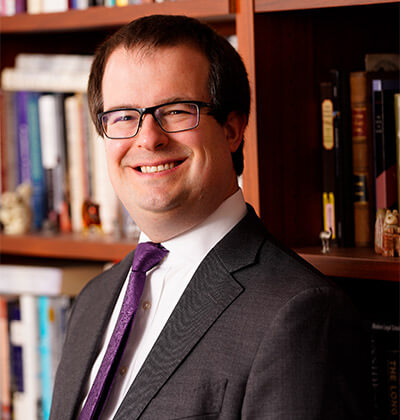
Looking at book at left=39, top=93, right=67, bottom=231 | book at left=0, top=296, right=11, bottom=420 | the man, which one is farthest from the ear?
book at left=0, top=296, right=11, bottom=420

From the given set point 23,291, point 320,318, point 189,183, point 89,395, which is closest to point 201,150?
point 189,183

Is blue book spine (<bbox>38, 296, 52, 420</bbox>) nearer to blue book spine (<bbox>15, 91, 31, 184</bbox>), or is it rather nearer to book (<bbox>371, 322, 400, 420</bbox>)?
blue book spine (<bbox>15, 91, 31, 184</bbox>)

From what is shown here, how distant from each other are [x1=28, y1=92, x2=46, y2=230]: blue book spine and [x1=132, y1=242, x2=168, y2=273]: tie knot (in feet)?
2.16

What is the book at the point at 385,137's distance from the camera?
1.26 meters

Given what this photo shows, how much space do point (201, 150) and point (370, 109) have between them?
0.37m

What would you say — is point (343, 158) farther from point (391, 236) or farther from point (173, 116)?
point (173, 116)

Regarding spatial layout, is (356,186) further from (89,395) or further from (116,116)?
(89,395)

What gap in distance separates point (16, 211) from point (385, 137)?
3.04 feet

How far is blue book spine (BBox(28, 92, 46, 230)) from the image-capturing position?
1.73m

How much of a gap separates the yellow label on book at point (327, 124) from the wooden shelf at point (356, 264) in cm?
20

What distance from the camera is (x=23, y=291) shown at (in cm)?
175

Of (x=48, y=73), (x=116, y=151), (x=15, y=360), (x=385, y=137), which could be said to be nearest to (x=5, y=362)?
(x=15, y=360)

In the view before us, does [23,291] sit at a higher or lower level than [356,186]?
lower

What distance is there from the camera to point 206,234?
3.71 ft
